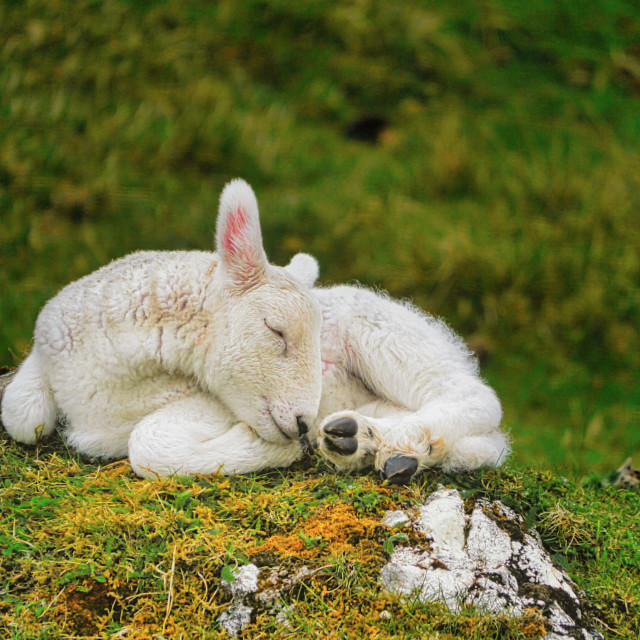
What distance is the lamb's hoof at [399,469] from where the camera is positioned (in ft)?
15.6

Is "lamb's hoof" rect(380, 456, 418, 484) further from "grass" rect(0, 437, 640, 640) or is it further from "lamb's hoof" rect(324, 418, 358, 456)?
"lamb's hoof" rect(324, 418, 358, 456)

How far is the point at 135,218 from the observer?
378 inches

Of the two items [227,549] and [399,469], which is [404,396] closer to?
[399,469]

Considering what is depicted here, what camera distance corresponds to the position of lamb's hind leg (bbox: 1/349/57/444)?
5.22 m

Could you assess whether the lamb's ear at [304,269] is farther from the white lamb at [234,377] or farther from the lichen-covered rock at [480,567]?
the lichen-covered rock at [480,567]

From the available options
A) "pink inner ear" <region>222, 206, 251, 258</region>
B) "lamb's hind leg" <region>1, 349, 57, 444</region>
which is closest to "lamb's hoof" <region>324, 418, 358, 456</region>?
"pink inner ear" <region>222, 206, 251, 258</region>

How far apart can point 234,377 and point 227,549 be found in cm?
101

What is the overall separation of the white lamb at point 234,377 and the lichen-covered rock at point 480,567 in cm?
38

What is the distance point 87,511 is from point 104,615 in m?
0.71

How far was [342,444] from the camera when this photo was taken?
473 centimetres

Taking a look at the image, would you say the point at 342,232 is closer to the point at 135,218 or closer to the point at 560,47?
the point at 135,218

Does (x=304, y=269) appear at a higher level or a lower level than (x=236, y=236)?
lower

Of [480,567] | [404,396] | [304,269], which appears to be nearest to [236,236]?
[304,269]

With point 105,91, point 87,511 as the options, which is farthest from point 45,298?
point 87,511
